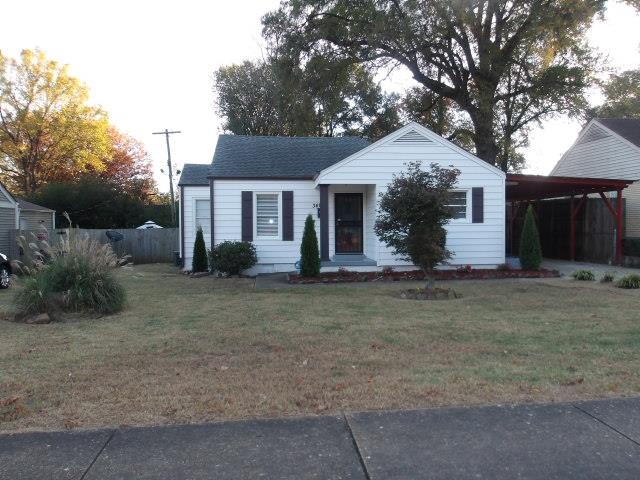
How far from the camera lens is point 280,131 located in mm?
39219

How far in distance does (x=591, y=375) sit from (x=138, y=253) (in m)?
23.4

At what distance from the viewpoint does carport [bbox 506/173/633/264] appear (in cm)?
1764

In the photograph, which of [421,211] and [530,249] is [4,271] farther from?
[530,249]

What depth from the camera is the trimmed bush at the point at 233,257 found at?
16297mm

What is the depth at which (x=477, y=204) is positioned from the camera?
16.7m

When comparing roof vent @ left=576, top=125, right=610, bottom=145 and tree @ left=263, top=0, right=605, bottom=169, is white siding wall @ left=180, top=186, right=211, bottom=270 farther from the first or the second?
roof vent @ left=576, top=125, right=610, bottom=145

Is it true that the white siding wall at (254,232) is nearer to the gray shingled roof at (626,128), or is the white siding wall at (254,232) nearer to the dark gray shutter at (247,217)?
the dark gray shutter at (247,217)

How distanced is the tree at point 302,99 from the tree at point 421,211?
1400cm

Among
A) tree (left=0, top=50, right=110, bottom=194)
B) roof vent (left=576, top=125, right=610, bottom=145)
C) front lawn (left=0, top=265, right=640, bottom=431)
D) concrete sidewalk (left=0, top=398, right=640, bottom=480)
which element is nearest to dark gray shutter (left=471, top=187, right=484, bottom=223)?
front lawn (left=0, top=265, right=640, bottom=431)

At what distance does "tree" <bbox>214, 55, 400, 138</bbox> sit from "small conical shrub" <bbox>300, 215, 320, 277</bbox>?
1181 cm

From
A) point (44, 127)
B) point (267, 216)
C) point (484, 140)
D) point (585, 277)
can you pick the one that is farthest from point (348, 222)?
point (44, 127)

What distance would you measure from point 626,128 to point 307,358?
20.9 meters

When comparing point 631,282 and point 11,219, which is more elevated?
point 11,219

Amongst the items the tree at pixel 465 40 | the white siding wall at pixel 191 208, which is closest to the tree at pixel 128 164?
the tree at pixel 465 40
